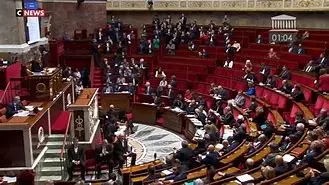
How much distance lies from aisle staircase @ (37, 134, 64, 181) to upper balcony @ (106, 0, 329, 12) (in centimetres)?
1112

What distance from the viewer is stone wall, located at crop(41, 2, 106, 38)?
22406 mm

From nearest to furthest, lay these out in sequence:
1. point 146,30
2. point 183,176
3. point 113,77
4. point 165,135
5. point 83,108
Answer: point 183,176 < point 83,108 < point 165,135 < point 113,77 < point 146,30

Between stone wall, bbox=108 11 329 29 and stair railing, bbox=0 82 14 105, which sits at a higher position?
stone wall, bbox=108 11 329 29

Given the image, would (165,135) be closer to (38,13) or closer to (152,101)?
(152,101)

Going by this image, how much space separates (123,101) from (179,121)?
2.77 metres

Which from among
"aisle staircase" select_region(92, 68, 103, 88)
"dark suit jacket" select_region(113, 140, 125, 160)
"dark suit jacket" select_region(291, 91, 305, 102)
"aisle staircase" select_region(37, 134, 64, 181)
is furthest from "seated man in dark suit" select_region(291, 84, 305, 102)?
"aisle staircase" select_region(92, 68, 103, 88)

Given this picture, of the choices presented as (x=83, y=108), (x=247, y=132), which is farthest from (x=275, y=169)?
(x=83, y=108)

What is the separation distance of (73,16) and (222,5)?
6.63 m

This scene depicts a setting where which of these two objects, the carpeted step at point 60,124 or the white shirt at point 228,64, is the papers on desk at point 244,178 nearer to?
the carpeted step at point 60,124

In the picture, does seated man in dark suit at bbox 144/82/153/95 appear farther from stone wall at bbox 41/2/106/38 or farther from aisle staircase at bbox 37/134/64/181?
aisle staircase at bbox 37/134/64/181

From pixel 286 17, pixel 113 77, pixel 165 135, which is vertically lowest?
pixel 165 135

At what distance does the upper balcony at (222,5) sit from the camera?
18734 millimetres

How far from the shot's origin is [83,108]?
12391mm

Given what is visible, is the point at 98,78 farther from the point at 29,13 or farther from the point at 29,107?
the point at 29,107
